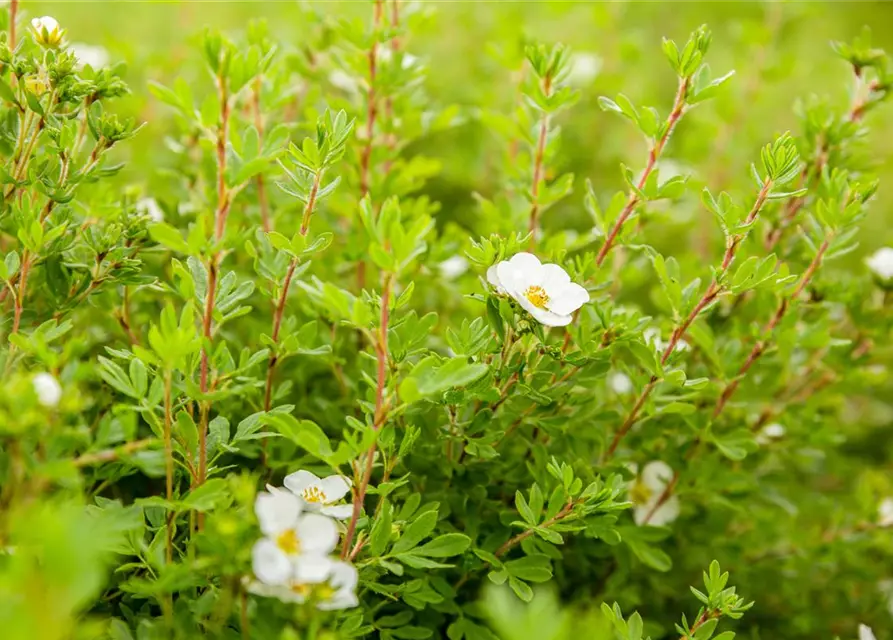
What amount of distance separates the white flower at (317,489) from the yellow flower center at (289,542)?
15cm

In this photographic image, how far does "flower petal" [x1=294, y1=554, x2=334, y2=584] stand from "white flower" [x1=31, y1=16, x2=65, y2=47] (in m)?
0.82

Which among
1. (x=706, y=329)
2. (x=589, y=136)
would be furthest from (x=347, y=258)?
(x=589, y=136)

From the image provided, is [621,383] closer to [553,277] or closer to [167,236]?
[553,277]

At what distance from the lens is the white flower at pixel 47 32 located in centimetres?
112

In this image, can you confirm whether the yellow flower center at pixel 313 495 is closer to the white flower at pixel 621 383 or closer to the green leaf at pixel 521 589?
the green leaf at pixel 521 589

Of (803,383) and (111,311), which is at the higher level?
(111,311)

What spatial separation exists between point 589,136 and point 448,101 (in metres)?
0.45

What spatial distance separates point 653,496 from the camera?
1.50 meters

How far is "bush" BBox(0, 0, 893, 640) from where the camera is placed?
892 mm

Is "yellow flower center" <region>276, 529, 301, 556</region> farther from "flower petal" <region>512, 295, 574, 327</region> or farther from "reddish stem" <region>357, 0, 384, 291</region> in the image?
"reddish stem" <region>357, 0, 384, 291</region>

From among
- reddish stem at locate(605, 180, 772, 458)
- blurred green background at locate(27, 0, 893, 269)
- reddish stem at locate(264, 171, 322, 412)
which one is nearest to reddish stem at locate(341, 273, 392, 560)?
reddish stem at locate(264, 171, 322, 412)

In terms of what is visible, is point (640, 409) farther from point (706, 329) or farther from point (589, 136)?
point (589, 136)

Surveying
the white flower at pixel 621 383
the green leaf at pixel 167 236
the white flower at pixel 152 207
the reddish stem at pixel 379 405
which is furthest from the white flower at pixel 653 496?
the white flower at pixel 152 207

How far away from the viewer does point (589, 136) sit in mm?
2465
